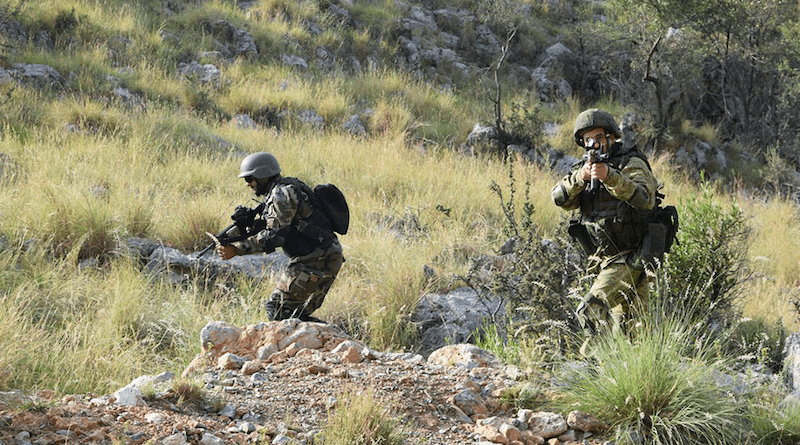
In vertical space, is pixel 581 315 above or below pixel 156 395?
above

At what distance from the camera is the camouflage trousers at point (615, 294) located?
3.87 metres

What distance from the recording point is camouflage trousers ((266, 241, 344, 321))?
15.0ft

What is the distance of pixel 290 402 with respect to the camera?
2.97 metres

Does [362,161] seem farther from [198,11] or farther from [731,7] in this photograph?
[731,7]

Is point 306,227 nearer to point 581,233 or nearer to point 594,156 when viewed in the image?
point 581,233

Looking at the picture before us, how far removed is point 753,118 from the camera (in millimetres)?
14633

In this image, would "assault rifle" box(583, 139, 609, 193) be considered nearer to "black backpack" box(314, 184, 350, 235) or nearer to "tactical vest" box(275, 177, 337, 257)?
"black backpack" box(314, 184, 350, 235)

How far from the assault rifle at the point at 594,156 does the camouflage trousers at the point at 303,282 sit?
69.5 inches

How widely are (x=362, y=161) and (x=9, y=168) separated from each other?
414 cm

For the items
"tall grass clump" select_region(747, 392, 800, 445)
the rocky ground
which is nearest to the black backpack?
the rocky ground

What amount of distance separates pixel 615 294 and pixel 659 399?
1168 millimetres

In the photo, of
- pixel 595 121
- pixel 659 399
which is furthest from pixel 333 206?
pixel 659 399

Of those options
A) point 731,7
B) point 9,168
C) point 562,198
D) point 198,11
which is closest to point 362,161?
point 9,168

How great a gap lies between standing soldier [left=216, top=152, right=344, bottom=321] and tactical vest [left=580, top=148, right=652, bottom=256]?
171 cm
